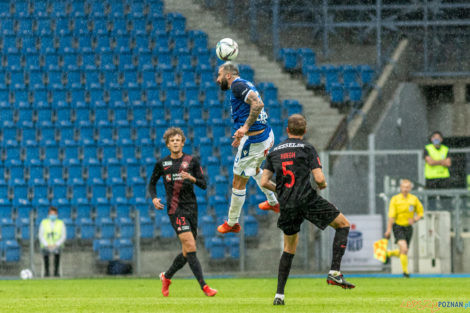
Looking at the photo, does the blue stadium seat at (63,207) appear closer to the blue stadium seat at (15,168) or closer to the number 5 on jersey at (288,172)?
the blue stadium seat at (15,168)

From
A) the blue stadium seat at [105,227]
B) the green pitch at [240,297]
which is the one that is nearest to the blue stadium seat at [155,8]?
the blue stadium seat at [105,227]

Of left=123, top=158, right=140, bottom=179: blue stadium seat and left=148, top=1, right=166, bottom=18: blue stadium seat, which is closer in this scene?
left=123, top=158, right=140, bottom=179: blue stadium seat

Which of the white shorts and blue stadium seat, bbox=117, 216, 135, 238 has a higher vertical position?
the white shorts

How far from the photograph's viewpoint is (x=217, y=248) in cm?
2044

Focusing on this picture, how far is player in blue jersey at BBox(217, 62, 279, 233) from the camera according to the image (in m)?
10.4

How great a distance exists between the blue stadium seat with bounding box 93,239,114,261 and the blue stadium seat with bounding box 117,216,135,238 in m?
0.34

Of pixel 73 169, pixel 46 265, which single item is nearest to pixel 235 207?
pixel 46 265

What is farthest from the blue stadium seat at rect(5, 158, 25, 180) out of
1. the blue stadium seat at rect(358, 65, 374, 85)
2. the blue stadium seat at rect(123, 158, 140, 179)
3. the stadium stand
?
the blue stadium seat at rect(358, 65, 374, 85)

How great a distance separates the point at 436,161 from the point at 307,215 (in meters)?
11.7

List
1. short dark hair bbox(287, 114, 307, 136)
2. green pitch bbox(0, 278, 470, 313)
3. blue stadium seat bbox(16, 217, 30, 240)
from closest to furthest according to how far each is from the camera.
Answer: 1. short dark hair bbox(287, 114, 307, 136)
2. green pitch bbox(0, 278, 470, 313)
3. blue stadium seat bbox(16, 217, 30, 240)

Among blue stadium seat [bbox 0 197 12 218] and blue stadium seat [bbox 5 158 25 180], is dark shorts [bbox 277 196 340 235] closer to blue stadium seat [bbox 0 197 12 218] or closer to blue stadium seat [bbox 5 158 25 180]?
blue stadium seat [bbox 0 197 12 218]

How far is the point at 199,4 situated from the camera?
2788 centimetres

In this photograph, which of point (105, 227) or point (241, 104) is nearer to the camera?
point (241, 104)

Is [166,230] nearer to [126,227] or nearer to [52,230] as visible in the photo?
[126,227]
